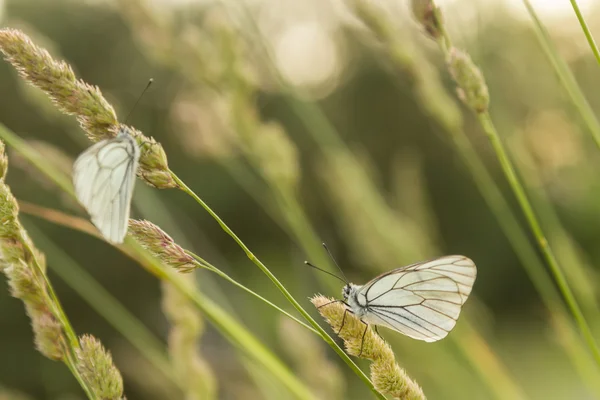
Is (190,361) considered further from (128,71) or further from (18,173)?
(128,71)

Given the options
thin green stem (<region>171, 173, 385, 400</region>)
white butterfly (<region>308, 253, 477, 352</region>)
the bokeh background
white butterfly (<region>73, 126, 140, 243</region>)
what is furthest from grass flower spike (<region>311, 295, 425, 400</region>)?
the bokeh background

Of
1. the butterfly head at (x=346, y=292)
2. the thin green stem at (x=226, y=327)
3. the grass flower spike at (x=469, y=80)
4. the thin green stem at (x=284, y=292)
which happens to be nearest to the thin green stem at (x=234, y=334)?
the thin green stem at (x=226, y=327)

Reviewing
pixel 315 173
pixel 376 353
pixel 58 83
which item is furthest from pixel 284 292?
pixel 315 173

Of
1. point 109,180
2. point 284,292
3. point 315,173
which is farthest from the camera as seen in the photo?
point 315,173

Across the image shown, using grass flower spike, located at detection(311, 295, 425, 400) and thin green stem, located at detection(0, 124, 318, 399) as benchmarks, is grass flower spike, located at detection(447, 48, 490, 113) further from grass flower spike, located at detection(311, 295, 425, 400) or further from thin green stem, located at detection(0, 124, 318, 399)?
thin green stem, located at detection(0, 124, 318, 399)

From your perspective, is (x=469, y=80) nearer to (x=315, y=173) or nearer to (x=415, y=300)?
(x=415, y=300)

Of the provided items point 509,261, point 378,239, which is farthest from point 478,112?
point 509,261
